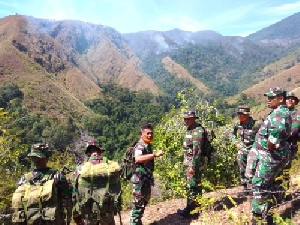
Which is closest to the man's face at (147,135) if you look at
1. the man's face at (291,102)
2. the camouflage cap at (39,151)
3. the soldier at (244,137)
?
the camouflage cap at (39,151)

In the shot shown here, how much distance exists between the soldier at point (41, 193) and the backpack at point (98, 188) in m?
0.22

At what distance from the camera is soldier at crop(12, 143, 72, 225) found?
131 inches

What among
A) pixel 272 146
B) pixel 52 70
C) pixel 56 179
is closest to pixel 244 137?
pixel 272 146

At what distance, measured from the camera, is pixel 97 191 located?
3637mm

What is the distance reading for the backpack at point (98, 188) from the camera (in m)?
3.60

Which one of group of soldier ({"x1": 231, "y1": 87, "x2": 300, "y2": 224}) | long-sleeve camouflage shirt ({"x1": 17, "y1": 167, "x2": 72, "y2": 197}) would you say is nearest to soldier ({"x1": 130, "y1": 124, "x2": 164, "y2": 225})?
long-sleeve camouflage shirt ({"x1": 17, "y1": 167, "x2": 72, "y2": 197})

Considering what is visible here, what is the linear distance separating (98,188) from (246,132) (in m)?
2.95

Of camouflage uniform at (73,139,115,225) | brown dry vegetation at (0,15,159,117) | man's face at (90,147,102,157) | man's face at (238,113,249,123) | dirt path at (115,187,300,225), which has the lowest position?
dirt path at (115,187,300,225)

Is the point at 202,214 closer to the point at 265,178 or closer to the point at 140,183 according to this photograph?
the point at 140,183

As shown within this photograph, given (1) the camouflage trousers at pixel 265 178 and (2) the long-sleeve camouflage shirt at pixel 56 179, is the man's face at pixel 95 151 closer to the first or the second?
(2) the long-sleeve camouflage shirt at pixel 56 179

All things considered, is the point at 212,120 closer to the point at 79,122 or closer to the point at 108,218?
the point at 108,218

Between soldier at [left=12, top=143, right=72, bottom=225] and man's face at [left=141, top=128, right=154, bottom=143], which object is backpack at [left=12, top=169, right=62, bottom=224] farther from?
man's face at [left=141, top=128, right=154, bottom=143]

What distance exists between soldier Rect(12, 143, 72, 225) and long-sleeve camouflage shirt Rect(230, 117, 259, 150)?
10.5ft

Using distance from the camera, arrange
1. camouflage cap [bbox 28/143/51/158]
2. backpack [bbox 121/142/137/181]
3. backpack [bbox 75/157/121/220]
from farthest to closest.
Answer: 1. backpack [bbox 121/142/137/181]
2. backpack [bbox 75/157/121/220]
3. camouflage cap [bbox 28/143/51/158]
